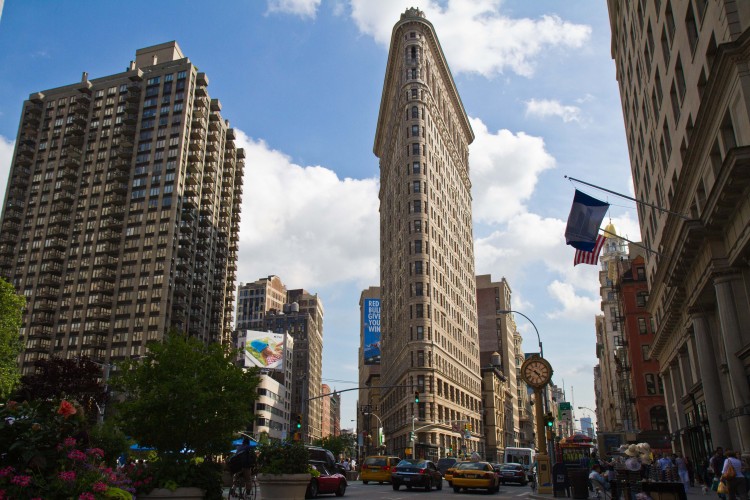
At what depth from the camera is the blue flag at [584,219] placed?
2591 centimetres

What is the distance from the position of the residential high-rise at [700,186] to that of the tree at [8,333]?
51021 millimetres

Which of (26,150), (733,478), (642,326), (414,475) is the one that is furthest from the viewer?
(26,150)

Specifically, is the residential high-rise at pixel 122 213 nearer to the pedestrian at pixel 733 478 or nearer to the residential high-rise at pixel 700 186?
the residential high-rise at pixel 700 186

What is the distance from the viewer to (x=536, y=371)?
3022cm

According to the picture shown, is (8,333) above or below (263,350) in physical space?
below

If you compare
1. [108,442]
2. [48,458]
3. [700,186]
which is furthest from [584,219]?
[48,458]

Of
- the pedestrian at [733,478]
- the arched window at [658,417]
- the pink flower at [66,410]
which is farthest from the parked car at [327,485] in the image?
the arched window at [658,417]

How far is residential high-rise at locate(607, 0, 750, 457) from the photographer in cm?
2248

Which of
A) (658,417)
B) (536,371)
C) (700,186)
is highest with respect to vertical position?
(700,186)

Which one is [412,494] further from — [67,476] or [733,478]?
[67,476]

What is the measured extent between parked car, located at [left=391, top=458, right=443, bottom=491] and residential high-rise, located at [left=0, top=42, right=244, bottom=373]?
271 ft

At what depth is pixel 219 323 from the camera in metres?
126

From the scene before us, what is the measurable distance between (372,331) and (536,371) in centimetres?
11748

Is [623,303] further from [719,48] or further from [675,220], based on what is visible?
[719,48]
